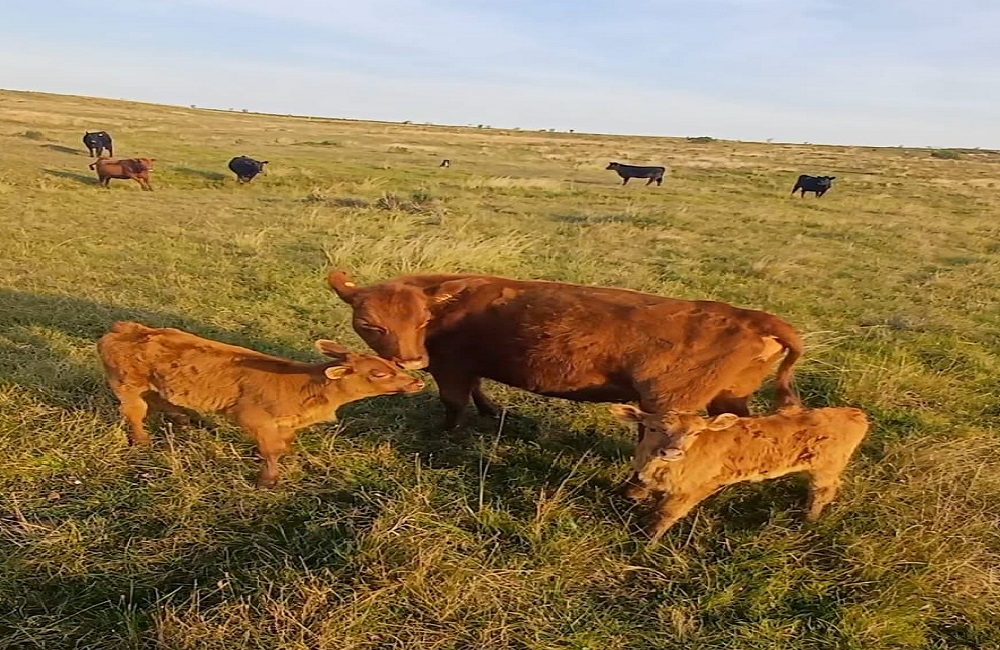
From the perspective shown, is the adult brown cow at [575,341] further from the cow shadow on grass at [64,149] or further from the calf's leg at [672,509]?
the cow shadow on grass at [64,149]

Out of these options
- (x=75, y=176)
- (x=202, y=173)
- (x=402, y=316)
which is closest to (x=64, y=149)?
(x=202, y=173)

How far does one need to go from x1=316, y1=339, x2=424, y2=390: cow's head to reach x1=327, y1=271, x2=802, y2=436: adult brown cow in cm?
16

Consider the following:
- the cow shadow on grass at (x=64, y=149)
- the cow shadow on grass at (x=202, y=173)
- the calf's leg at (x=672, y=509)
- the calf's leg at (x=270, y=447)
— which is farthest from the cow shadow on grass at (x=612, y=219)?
the cow shadow on grass at (x=64, y=149)

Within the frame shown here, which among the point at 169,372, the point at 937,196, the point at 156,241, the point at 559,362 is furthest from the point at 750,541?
the point at 937,196

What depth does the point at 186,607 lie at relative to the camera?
327 cm

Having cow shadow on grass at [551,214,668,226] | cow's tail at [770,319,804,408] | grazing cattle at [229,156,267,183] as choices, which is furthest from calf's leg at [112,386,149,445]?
grazing cattle at [229,156,267,183]

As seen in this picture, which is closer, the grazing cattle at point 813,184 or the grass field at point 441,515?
the grass field at point 441,515

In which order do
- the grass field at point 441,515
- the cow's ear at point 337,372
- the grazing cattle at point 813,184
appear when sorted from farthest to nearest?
the grazing cattle at point 813,184, the cow's ear at point 337,372, the grass field at point 441,515

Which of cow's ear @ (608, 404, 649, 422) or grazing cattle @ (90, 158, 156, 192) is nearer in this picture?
cow's ear @ (608, 404, 649, 422)

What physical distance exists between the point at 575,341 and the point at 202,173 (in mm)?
20711

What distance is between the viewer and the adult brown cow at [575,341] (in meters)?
4.21

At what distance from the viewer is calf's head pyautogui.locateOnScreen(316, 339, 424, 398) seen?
15.1ft

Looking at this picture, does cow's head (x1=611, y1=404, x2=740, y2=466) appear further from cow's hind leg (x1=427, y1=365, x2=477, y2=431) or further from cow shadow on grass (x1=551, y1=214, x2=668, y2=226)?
cow shadow on grass (x1=551, y1=214, x2=668, y2=226)

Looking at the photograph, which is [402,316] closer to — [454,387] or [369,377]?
[369,377]
